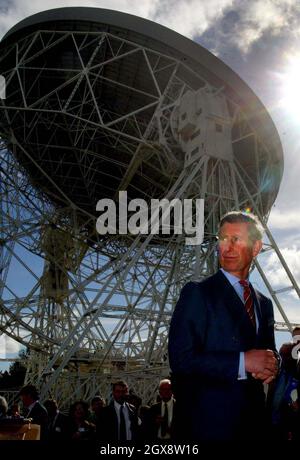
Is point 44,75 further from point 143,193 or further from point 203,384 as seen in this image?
point 203,384

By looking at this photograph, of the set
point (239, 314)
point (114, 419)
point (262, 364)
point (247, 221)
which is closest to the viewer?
point (262, 364)

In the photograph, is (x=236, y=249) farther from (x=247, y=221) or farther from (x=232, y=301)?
(x=232, y=301)

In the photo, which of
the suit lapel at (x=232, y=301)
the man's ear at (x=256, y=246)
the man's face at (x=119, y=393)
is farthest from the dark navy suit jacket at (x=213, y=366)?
the man's face at (x=119, y=393)

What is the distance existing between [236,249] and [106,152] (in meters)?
16.9

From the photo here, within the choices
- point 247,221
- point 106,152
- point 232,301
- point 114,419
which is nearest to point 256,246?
point 247,221

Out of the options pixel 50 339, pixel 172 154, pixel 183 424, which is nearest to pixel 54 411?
pixel 183 424

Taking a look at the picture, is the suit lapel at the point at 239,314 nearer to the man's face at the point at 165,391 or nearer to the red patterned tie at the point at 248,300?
the red patterned tie at the point at 248,300

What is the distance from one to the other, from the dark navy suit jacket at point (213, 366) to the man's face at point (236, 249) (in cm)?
18

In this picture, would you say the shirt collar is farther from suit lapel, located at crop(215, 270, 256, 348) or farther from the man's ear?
the man's ear

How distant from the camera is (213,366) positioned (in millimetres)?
2488

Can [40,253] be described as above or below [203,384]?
above

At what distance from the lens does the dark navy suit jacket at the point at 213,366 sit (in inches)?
97.1

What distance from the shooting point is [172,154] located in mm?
17172
